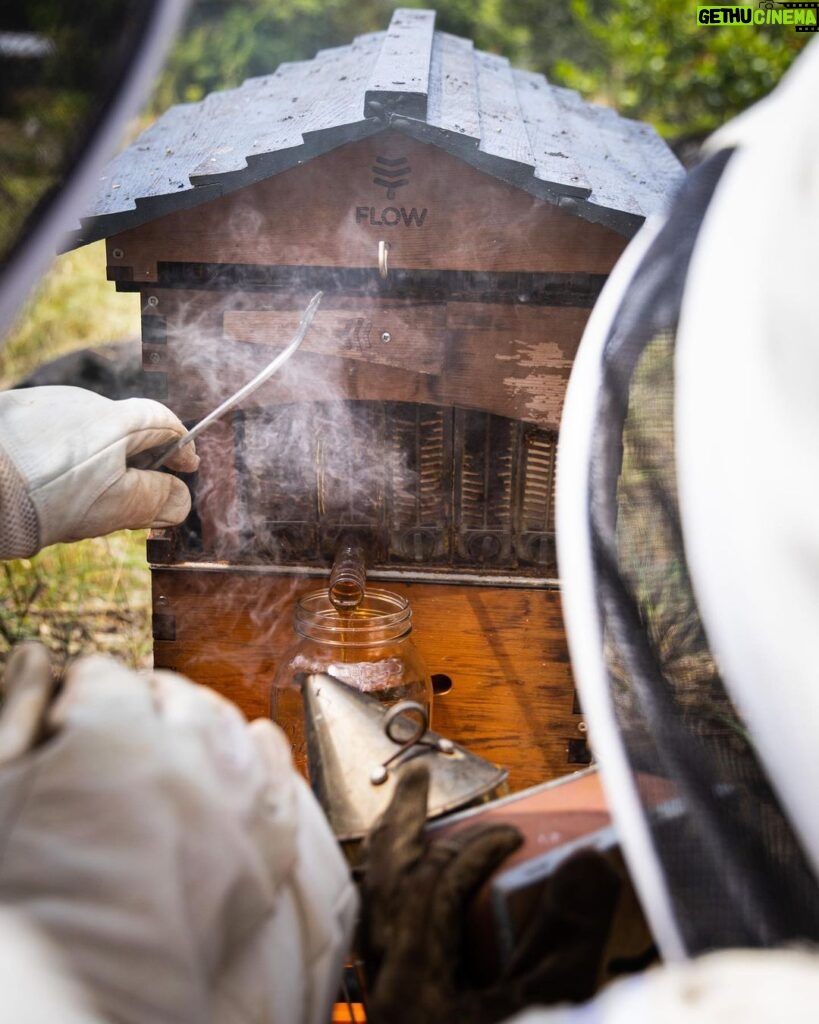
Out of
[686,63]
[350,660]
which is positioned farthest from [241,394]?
[686,63]

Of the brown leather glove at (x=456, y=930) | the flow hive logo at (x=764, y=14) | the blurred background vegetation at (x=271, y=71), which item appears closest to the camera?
the brown leather glove at (x=456, y=930)

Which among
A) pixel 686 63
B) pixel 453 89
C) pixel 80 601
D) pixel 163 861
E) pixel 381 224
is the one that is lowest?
pixel 80 601

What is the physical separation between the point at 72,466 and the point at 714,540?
1.35 metres

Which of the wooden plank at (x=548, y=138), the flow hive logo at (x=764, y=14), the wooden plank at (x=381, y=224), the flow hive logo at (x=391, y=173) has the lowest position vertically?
the wooden plank at (x=381, y=224)

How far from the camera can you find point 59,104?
44.4 inches

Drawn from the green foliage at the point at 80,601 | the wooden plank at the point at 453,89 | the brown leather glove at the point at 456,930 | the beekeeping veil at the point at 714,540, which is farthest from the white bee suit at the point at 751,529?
the green foliage at the point at 80,601

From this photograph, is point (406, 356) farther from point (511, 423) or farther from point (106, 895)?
point (106, 895)

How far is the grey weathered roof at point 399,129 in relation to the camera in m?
1.96

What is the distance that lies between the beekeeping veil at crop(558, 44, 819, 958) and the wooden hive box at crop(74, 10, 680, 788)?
820 millimetres

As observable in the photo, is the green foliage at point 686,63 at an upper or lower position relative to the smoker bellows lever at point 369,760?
upper

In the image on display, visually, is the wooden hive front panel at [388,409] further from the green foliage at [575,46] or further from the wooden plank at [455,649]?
the green foliage at [575,46]

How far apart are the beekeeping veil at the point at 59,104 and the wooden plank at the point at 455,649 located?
134 cm

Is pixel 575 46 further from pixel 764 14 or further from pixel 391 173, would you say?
pixel 391 173

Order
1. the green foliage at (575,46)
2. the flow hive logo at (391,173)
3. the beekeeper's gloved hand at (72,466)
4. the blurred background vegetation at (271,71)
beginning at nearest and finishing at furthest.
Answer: the beekeeper's gloved hand at (72,466) → the flow hive logo at (391,173) → the blurred background vegetation at (271,71) → the green foliage at (575,46)
